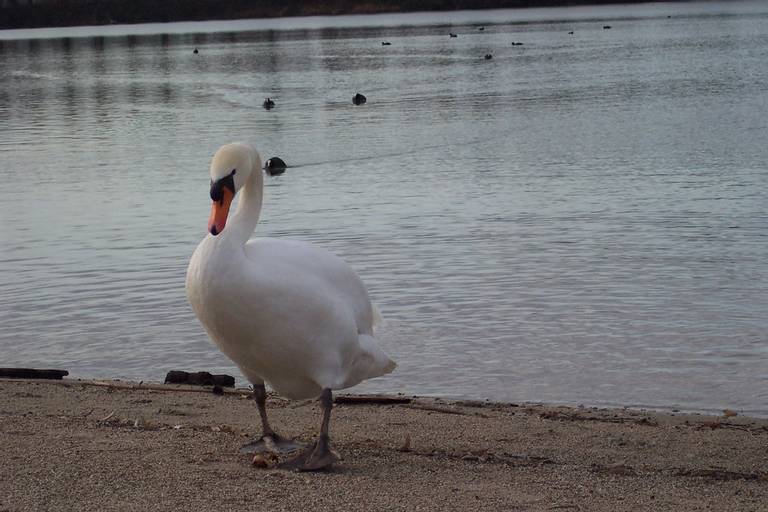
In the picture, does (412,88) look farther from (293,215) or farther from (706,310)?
(706,310)

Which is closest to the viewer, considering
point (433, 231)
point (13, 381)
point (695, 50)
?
point (13, 381)

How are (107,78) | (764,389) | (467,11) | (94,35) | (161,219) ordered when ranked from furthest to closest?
(467,11) → (94,35) → (107,78) → (161,219) → (764,389)

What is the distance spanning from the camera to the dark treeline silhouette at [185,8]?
127 m

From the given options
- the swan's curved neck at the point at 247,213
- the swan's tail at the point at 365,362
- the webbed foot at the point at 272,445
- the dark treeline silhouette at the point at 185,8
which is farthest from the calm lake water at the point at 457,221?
the dark treeline silhouette at the point at 185,8

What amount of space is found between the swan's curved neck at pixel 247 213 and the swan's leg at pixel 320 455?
96cm

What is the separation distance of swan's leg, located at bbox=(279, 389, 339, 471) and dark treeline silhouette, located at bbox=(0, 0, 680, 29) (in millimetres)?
124136

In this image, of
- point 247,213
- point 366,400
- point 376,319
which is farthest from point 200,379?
point 247,213

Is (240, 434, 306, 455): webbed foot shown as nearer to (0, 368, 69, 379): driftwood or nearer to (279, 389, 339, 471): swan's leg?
(279, 389, 339, 471): swan's leg

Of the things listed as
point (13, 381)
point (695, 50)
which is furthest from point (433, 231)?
point (695, 50)

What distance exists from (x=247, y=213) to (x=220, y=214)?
0.34 meters

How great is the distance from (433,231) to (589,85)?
1144 inches

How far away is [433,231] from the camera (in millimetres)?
17625

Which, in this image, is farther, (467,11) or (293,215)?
(467,11)

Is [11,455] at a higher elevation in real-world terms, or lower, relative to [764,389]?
higher
